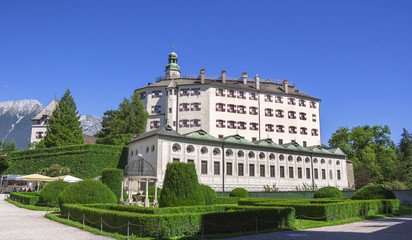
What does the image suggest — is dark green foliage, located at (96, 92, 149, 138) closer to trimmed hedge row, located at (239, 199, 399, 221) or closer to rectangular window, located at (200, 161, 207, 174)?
rectangular window, located at (200, 161, 207, 174)

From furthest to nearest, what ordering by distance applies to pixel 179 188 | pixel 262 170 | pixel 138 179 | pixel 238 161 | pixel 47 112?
pixel 47 112 → pixel 262 170 → pixel 238 161 → pixel 138 179 → pixel 179 188

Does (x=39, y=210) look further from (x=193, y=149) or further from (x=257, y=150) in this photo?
(x=257, y=150)

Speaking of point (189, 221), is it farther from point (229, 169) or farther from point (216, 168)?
point (229, 169)

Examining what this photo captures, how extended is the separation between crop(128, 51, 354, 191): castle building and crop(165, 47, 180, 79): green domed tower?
11.9 meters

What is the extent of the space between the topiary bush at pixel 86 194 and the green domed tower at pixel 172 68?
55543 millimetres

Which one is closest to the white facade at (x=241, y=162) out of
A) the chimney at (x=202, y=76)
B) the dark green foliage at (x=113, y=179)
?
the dark green foliage at (x=113, y=179)

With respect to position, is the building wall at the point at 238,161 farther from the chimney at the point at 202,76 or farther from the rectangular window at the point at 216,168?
the chimney at the point at 202,76

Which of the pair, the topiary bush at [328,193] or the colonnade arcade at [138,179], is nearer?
the colonnade arcade at [138,179]

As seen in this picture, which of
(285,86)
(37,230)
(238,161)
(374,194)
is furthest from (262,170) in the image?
(37,230)

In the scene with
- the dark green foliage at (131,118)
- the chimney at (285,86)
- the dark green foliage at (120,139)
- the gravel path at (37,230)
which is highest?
the chimney at (285,86)

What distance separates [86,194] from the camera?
21531 mm

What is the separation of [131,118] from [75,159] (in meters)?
11.8

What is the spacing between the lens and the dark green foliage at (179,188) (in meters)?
17.1

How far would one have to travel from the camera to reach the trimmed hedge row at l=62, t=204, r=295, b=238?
43.0 feet
